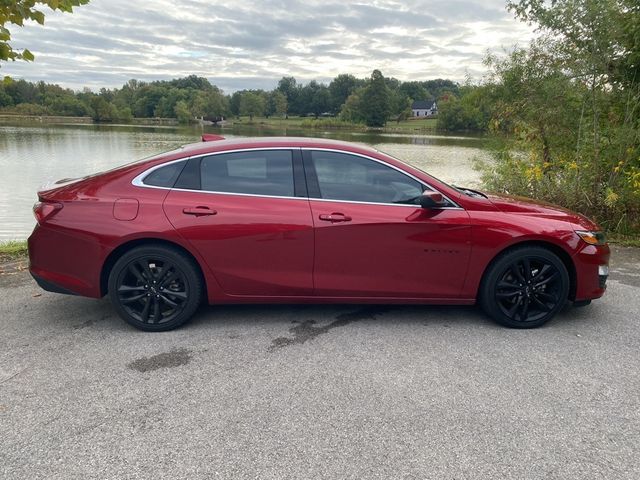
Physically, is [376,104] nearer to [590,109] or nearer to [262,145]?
[590,109]

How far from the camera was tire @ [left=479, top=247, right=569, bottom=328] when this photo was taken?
386 centimetres

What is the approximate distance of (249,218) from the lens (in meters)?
3.69

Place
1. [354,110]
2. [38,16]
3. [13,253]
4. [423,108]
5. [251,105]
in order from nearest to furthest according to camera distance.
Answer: [38,16]
[13,253]
[354,110]
[251,105]
[423,108]

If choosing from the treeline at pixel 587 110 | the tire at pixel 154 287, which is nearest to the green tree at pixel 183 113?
the treeline at pixel 587 110

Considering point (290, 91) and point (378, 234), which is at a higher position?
point (290, 91)

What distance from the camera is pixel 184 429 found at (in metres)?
2.53

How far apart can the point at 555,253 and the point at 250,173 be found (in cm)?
261

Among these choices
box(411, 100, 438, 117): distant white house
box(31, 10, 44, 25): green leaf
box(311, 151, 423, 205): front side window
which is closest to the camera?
box(311, 151, 423, 205): front side window

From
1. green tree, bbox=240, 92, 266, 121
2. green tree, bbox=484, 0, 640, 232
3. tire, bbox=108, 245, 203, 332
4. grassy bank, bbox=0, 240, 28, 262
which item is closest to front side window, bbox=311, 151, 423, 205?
tire, bbox=108, 245, 203, 332

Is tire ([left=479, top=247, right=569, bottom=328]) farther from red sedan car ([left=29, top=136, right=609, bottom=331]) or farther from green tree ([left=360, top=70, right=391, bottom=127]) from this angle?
green tree ([left=360, top=70, right=391, bottom=127])

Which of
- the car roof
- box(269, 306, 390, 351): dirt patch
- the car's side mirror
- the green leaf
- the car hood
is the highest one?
the green leaf

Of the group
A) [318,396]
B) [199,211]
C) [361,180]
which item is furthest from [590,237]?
[199,211]

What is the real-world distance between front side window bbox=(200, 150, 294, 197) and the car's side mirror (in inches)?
40.6

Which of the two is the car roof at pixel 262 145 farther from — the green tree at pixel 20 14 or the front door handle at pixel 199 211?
the green tree at pixel 20 14
